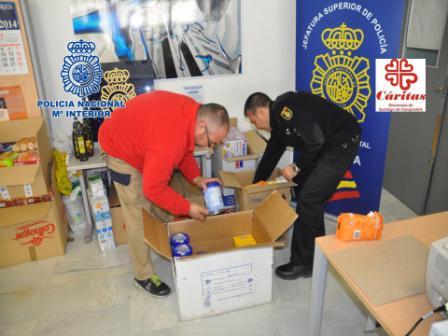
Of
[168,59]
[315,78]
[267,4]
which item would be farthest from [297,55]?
[168,59]

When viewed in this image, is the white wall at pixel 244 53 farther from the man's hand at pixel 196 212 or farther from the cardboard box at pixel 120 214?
the man's hand at pixel 196 212

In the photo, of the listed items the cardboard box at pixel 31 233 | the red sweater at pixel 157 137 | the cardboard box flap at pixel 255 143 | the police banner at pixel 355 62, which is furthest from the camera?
the cardboard box flap at pixel 255 143

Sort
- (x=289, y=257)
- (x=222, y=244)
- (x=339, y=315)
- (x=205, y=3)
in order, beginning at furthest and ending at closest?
(x=205, y=3) < (x=289, y=257) < (x=222, y=244) < (x=339, y=315)

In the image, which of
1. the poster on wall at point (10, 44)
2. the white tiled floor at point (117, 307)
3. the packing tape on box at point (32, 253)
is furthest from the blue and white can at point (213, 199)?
the poster on wall at point (10, 44)

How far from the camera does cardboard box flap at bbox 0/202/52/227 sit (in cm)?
259

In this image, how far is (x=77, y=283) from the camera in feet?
8.25

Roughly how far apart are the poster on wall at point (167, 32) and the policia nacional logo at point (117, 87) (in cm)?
10

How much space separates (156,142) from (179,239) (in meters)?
0.69

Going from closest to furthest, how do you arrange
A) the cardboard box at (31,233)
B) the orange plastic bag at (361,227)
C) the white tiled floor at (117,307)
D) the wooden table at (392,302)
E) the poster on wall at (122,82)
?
the wooden table at (392,302)
the orange plastic bag at (361,227)
the white tiled floor at (117,307)
the cardboard box at (31,233)
the poster on wall at (122,82)

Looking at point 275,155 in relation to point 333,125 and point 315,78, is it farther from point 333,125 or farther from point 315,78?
point 315,78

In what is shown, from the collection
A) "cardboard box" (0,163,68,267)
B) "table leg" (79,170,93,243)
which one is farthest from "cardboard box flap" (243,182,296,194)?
"cardboard box" (0,163,68,267)

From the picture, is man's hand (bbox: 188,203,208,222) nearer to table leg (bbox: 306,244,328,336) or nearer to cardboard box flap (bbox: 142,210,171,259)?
cardboard box flap (bbox: 142,210,171,259)

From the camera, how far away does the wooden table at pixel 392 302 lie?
1.15 meters

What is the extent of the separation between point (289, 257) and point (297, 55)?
1553mm
